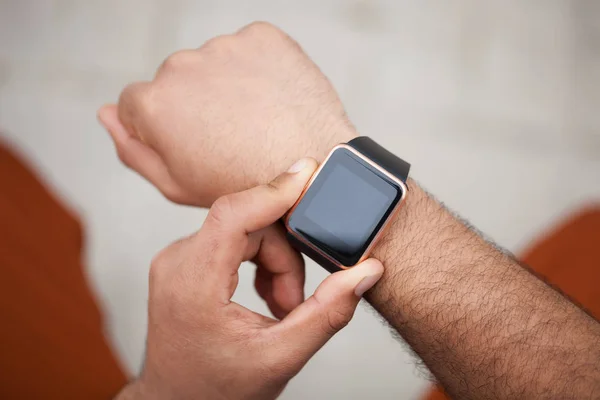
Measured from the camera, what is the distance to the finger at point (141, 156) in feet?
3.34

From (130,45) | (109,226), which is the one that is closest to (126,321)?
(109,226)

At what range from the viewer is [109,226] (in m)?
1.69

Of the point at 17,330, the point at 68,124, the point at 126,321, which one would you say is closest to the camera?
the point at 17,330

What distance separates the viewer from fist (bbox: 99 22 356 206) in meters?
0.91

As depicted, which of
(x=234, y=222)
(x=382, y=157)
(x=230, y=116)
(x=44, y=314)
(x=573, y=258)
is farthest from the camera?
(x=573, y=258)

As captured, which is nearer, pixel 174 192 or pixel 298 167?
pixel 298 167

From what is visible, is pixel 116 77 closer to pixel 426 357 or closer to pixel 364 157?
pixel 364 157

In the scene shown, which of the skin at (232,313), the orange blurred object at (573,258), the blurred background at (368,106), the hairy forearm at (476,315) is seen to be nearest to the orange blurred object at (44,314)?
the blurred background at (368,106)

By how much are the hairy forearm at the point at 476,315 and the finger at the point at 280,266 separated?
13 centimetres

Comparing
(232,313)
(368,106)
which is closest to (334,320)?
(232,313)

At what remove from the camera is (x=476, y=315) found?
755 mm

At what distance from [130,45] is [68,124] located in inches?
13.9

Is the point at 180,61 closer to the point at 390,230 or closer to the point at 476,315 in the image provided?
the point at 390,230

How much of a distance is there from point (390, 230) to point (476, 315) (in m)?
0.18
